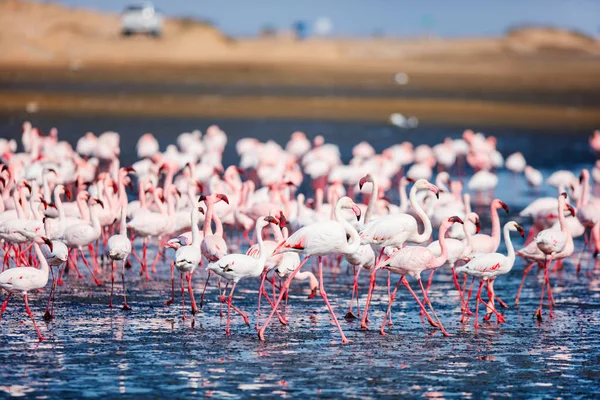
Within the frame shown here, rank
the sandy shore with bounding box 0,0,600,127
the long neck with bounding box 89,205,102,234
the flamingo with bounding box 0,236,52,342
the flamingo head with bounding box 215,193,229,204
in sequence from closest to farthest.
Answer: the flamingo with bounding box 0,236,52,342 → the flamingo head with bounding box 215,193,229,204 → the long neck with bounding box 89,205,102,234 → the sandy shore with bounding box 0,0,600,127

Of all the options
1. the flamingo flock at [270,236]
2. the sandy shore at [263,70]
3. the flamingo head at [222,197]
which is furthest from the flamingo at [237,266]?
the sandy shore at [263,70]

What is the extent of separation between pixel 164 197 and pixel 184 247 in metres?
2.90

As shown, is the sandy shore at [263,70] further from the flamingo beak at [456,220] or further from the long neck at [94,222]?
the flamingo beak at [456,220]

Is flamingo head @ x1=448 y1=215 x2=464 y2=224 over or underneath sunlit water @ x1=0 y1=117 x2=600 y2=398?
over

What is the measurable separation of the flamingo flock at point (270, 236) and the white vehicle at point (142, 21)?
162 ft

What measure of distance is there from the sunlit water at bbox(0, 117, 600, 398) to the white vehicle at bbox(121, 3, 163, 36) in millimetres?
55702

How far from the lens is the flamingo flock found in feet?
32.9

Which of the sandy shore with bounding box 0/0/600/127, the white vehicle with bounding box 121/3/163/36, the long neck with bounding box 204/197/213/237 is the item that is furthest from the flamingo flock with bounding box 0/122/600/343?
the white vehicle with bounding box 121/3/163/36

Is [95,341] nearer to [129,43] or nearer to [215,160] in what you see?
[215,160]

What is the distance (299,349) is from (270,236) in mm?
5447

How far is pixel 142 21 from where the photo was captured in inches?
2625

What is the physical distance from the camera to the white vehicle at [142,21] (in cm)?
6669

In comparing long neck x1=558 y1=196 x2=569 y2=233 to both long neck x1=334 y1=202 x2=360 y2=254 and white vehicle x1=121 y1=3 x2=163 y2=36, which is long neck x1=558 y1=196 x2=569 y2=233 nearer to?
long neck x1=334 y1=202 x2=360 y2=254

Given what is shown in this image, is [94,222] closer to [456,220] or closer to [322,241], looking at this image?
[322,241]
